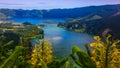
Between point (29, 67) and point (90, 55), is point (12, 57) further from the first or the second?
point (29, 67)

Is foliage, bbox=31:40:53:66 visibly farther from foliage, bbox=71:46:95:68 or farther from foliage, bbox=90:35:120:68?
foliage, bbox=90:35:120:68

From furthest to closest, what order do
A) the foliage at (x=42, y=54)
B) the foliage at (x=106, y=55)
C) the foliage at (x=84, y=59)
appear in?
the foliage at (x=42, y=54)
the foliage at (x=84, y=59)
the foliage at (x=106, y=55)

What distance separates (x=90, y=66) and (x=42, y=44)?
117 inches

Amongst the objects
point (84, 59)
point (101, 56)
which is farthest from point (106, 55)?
point (84, 59)

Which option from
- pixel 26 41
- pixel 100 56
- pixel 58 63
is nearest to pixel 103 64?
pixel 100 56

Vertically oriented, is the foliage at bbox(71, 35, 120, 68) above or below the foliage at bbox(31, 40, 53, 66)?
above

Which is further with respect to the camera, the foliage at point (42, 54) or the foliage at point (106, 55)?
the foliage at point (42, 54)

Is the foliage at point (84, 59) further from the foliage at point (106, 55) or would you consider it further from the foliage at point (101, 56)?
the foliage at point (106, 55)

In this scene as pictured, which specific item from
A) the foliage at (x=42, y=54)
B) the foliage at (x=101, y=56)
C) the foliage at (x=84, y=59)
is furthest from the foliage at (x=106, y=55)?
the foliage at (x=42, y=54)

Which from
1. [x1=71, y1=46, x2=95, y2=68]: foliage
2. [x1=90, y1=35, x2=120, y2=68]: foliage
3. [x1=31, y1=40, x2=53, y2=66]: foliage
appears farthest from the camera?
[x1=31, y1=40, x2=53, y2=66]: foliage

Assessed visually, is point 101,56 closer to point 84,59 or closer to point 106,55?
point 106,55

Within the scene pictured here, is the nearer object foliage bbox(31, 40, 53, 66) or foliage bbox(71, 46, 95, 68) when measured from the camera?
foliage bbox(71, 46, 95, 68)

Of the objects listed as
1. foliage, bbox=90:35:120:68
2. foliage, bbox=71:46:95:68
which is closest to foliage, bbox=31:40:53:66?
foliage, bbox=71:46:95:68

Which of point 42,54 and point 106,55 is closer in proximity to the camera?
point 106,55
